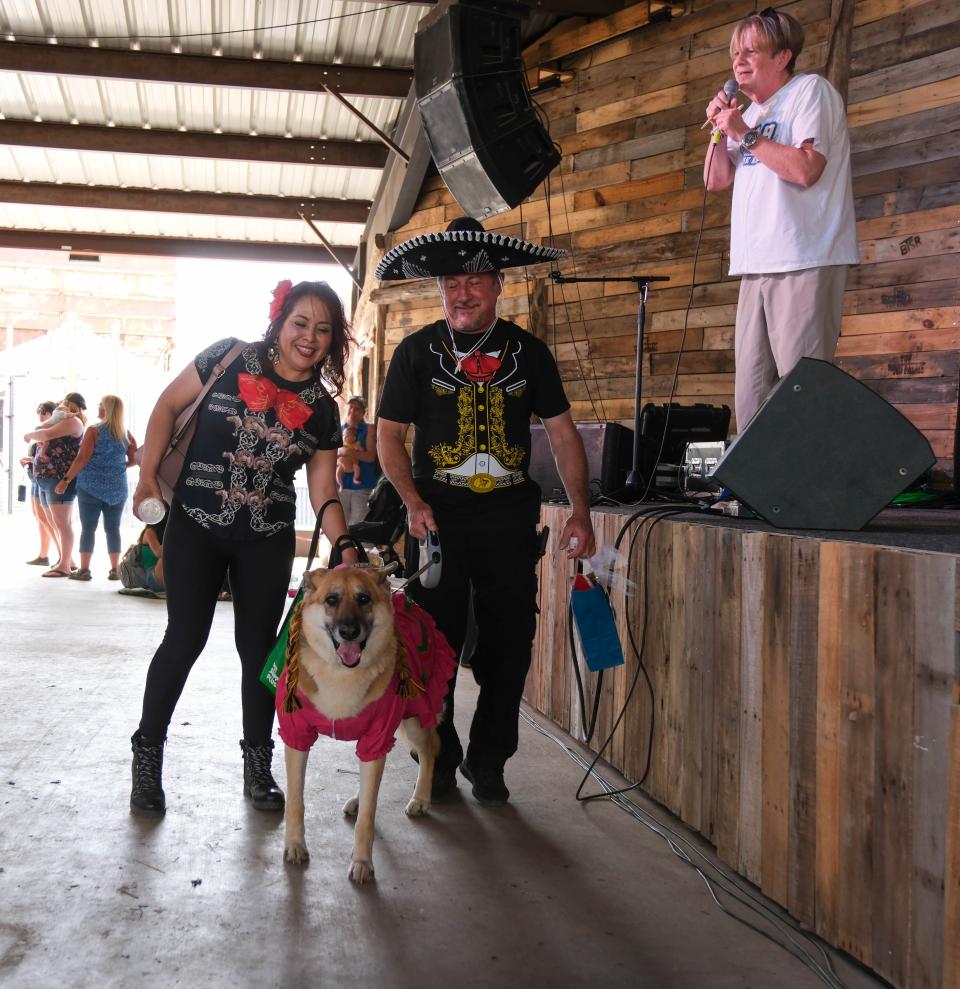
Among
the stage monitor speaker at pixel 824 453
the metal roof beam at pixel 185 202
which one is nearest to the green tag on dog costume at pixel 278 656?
the stage monitor speaker at pixel 824 453

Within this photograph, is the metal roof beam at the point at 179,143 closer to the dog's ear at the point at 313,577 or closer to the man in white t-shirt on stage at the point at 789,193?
the man in white t-shirt on stage at the point at 789,193

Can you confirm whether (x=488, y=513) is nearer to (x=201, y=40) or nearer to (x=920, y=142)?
(x=920, y=142)

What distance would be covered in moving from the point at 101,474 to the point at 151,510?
219 inches

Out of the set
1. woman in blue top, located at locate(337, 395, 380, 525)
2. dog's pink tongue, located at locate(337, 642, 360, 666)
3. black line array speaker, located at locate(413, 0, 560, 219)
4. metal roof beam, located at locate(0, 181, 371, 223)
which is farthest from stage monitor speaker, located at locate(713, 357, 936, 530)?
metal roof beam, located at locate(0, 181, 371, 223)

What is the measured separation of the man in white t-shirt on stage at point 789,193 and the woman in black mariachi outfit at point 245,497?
1.31 m

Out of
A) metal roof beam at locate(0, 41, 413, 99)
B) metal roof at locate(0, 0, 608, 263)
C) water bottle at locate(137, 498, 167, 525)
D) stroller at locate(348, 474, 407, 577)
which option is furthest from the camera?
metal roof beam at locate(0, 41, 413, 99)

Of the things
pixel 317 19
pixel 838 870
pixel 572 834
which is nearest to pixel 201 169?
pixel 317 19

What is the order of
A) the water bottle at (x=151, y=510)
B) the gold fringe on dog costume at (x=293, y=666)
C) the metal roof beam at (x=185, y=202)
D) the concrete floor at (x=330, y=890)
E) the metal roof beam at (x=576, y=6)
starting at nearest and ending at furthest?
the concrete floor at (x=330, y=890)
the gold fringe on dog costume at (x=293, y=666)
the water bottle at (x=151, y=510)
the metal roof beam at (x=576, y=6)
the metal roof beam at (x=185, y=202)

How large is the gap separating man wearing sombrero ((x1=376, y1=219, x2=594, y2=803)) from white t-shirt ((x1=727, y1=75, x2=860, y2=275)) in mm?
653

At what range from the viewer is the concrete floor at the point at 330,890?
1.91m

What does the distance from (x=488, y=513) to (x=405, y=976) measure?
51.9 inches

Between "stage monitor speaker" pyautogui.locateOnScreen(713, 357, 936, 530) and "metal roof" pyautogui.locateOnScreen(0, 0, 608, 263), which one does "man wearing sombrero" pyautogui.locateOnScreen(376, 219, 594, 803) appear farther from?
"metal roof" pyautogui.locateOnScreen(0, 0, 608, 263)

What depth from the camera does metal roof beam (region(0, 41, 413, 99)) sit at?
25.3 feet

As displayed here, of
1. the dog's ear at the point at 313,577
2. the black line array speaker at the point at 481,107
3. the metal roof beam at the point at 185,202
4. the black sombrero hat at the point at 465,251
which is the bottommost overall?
the dog's ear at the point at 313,577
